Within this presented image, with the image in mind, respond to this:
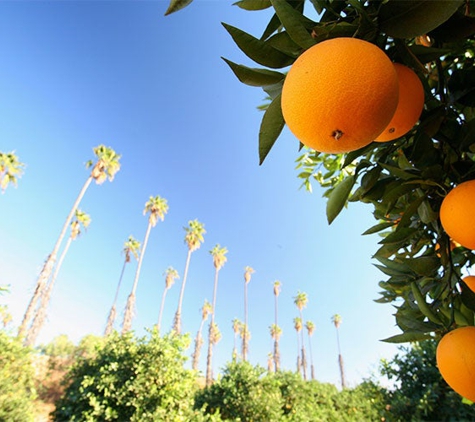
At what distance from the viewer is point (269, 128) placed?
2.55 feet

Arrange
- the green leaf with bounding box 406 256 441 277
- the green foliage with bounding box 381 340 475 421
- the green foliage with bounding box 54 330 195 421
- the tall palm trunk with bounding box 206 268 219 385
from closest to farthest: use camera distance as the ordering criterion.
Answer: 1. the green leaf with bounding box 406 256 441 277
2. the green foliage with bounding box 381 340 475 421
3. the green foliage with bounding box 54 330 195 421
4. the tall palm trunk with bounding box 206 268 219 385

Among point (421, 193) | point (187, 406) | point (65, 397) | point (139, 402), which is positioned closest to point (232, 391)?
point (187, 406)

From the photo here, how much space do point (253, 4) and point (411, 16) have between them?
51 cm

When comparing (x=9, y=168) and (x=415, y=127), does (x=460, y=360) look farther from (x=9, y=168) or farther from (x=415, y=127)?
(x=9, y=168)

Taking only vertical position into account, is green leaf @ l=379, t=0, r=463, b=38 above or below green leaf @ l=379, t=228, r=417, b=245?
above

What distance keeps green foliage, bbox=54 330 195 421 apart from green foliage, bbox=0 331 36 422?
983 millimetres

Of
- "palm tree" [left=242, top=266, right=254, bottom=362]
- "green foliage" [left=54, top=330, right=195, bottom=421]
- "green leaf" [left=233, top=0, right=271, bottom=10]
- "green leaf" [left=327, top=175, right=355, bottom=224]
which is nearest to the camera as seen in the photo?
"green leaf" [left=233, top=0, right=271, bottom=10]

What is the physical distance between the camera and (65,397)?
7996 millimetres

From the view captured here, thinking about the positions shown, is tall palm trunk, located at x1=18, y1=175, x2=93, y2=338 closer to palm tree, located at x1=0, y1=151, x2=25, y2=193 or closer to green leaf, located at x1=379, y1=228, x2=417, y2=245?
palm tree, located at x1=0, y1=151, x2=25, y2=193

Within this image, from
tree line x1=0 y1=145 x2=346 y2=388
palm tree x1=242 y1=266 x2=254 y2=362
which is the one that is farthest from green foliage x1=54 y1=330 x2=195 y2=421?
palm tree x1=242 y1=266 x2=254 y2=362

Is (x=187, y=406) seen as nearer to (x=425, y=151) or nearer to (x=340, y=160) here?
(x=340, y=160)

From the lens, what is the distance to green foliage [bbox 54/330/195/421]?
7.21 metres

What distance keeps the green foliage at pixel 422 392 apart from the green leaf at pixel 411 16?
20.8ft

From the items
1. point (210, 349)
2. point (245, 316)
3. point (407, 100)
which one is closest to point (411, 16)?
point (407, 100)
